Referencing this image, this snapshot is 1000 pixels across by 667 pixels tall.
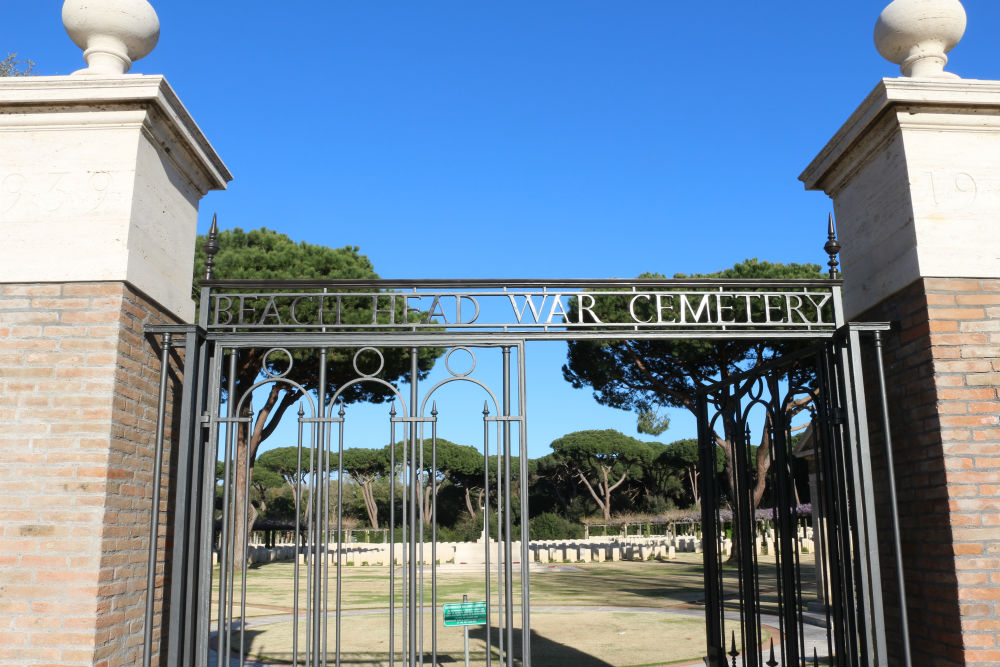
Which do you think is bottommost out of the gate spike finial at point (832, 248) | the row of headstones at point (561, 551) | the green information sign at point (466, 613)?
the row of headstones at point (561, 551)

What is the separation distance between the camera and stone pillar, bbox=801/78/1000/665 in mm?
3760

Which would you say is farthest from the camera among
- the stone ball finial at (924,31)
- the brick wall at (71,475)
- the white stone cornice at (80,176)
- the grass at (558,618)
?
the grass at (558,618)

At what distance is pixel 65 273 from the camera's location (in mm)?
3922

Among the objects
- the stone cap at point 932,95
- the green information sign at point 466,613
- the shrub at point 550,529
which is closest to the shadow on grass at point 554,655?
the green information sign at point 466,613

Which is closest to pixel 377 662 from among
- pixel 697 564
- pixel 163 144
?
pixel 163 144

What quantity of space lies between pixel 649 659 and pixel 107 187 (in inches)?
282

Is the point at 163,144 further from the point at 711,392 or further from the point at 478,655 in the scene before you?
the point at 478,655

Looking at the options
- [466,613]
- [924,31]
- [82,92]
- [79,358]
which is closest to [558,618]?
[466,613]

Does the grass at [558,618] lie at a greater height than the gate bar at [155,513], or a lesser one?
lesser

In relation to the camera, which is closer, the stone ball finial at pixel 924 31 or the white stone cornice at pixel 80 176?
the white stone cornice at pixel 80 176

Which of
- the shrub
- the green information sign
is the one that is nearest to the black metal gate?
the green information sign

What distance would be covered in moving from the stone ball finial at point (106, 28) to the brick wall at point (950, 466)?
442 cm

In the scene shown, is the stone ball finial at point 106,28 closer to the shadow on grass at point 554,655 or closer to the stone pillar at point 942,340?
the stone pillar at point 942,340

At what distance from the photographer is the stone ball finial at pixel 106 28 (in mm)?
4316
